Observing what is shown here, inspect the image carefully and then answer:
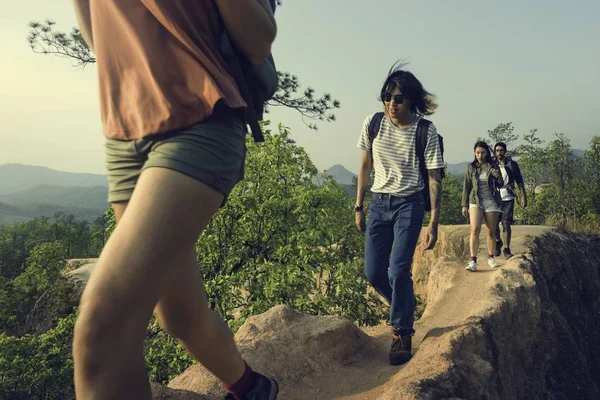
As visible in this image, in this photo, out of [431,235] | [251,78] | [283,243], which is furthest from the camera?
[283,243]

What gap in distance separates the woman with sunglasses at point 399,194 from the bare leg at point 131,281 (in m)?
2.81

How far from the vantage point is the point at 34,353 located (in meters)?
12.9

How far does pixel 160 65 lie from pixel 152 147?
0.24 meters

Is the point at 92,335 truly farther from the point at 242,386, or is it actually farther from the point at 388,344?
the point at 388,344

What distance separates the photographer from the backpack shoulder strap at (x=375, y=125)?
167 inches

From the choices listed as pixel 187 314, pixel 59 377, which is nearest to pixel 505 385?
Result: pixel 187 314

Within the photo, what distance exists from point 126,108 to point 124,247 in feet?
1.52

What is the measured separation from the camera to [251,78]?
1543 millimetres

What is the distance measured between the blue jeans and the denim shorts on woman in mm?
2606

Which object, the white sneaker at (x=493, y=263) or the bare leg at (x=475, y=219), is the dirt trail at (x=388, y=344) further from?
the bare leg at (x=475, y=219)

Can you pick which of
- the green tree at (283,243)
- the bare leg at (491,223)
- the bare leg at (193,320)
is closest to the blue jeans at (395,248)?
the bare leg at (193,320)

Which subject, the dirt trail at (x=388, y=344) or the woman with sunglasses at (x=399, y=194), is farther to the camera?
the woman with sunglasses at (x=399, y=194)

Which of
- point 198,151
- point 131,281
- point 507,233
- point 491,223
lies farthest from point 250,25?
point 507,233

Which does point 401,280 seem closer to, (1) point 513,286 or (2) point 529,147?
(1) point 513,286
